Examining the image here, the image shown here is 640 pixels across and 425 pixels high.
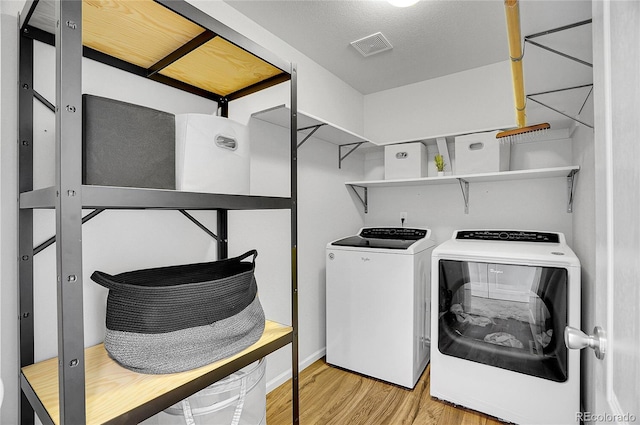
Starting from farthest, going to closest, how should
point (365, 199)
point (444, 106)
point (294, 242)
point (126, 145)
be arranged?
point (365, 199), point (444, 106), point (294, 242), point (126, 145)

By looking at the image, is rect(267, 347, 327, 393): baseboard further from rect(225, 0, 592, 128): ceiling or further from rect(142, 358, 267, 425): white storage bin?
rect(225, 0, 592, 128): ceiling

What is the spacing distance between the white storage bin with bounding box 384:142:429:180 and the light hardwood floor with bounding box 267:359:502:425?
1.55 meters

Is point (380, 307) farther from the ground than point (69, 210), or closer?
closer

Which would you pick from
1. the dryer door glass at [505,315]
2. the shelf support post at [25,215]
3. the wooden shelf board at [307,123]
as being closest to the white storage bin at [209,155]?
the shelf support post at [25,215]

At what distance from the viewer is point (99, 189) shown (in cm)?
71

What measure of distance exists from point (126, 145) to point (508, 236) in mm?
2343

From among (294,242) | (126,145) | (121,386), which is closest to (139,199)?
(126,145)

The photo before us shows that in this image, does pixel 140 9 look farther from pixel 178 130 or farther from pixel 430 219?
pixel 430 219

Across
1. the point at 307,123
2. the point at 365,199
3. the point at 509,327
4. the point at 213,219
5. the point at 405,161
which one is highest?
the point at 307,123

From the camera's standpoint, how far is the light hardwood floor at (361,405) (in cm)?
181

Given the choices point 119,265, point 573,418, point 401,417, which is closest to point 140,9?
point 119,265

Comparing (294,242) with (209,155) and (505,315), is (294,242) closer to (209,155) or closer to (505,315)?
(209,155)

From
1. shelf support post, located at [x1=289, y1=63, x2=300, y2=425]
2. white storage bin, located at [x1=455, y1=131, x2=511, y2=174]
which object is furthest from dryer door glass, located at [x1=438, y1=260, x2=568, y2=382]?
shelf support post, located at [x1=289, y1=63, x2=300, y2=425]

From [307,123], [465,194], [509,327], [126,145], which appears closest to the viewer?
[126,145]
